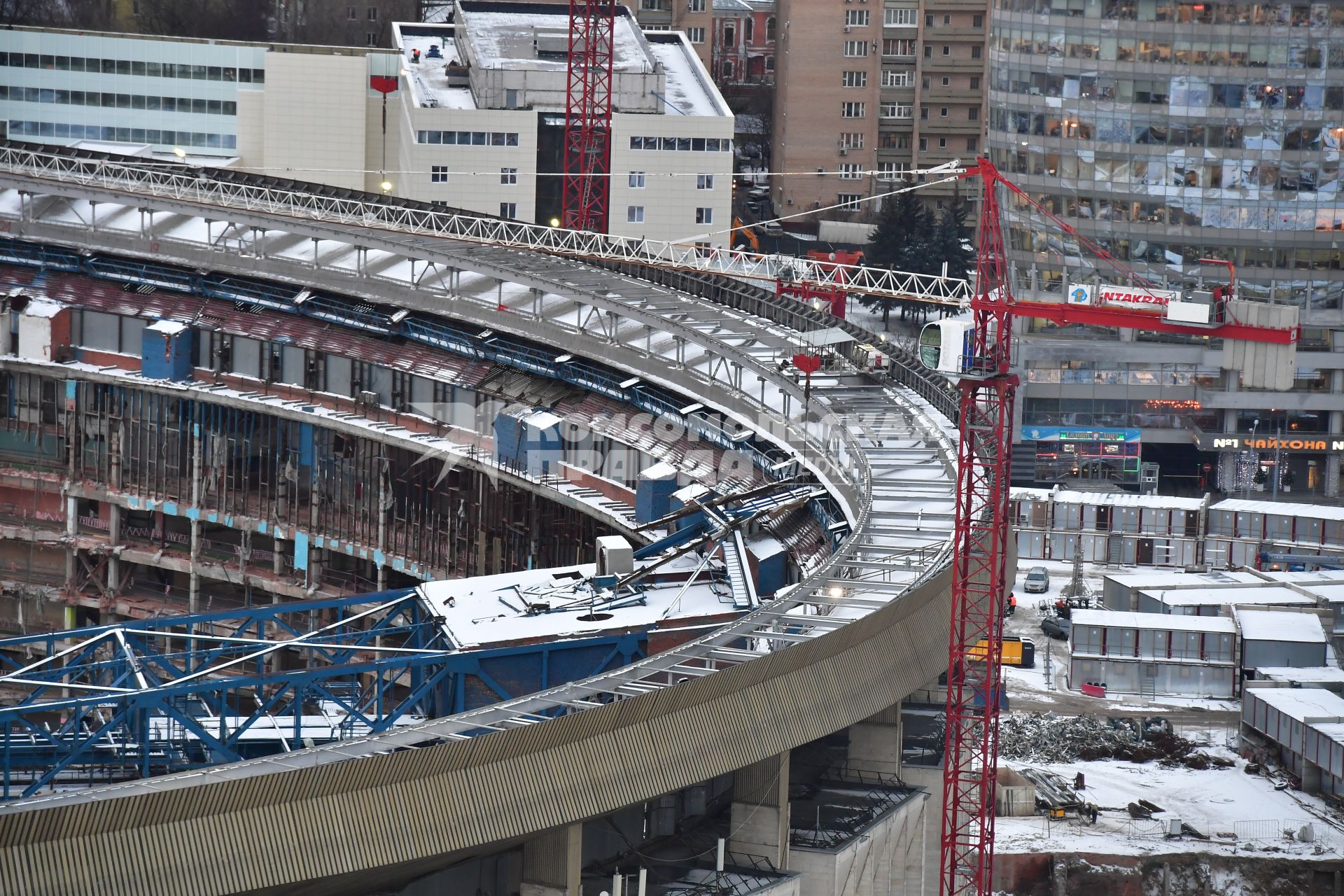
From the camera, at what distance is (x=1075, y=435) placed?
133 meters

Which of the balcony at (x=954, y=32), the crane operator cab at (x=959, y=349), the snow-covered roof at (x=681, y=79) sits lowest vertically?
the crane operator cab at (x=959, y=349)

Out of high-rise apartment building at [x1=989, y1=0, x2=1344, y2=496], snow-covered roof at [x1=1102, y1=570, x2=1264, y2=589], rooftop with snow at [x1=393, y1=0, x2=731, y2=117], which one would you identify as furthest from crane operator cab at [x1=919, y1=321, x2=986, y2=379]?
rooftop with snow at [x1=393, y1=0, x2=731, y2=117]

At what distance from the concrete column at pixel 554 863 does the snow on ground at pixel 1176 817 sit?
29.4 metres

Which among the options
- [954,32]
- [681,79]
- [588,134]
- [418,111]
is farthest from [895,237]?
[418,111]

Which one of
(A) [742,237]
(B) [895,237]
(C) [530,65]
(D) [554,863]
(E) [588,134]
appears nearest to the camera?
(D) [554,863]

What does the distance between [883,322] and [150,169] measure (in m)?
59.1

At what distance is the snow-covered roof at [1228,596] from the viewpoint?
3893 inches

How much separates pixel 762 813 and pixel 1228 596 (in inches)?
2017

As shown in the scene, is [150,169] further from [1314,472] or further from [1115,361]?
[1314,472]

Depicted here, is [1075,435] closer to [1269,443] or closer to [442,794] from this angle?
[1269,443]

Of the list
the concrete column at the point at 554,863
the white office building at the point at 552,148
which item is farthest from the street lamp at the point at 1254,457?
the concrete column at the point at 554,863

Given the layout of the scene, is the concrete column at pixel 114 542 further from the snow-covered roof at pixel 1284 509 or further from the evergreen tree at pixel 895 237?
the evergreen tree at pixel 895 237

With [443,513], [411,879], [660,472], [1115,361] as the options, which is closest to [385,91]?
[1115,361]

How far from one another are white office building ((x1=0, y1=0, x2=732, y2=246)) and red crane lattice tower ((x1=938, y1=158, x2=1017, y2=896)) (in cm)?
7040
